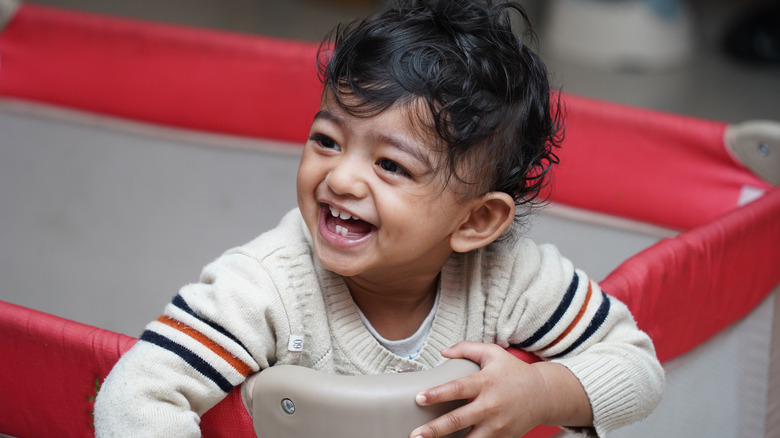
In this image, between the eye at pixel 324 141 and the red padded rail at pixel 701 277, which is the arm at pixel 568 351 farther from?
the eye at pixel 324 141

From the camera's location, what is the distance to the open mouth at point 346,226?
648 mm

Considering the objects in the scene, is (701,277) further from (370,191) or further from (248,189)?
(248,189)

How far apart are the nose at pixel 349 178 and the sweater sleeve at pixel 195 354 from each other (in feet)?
0.31

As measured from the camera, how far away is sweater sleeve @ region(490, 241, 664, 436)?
708 millimetres

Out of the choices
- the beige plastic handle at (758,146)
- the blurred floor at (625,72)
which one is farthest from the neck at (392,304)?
the blurred floor at (625,72)

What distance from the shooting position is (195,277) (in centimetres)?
118

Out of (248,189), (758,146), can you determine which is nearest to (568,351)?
(758,146)

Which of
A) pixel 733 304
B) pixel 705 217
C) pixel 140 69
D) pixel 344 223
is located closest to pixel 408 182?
pixel 344 223

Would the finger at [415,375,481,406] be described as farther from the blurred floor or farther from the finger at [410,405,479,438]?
the blurred floor

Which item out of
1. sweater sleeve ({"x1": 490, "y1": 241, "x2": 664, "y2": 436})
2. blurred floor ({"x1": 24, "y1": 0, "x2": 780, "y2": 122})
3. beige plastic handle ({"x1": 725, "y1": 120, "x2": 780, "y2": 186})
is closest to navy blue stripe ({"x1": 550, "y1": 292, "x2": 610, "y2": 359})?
sweater sleeve ({"x1": 490, "y1": 241, "x2": 664, "y2": 436})

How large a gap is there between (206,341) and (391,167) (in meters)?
0.18

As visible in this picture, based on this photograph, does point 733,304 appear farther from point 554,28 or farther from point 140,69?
point 554,28

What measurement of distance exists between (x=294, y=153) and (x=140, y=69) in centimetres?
26

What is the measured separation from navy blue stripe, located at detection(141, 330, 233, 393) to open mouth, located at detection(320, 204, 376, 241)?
0.13 metres
